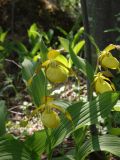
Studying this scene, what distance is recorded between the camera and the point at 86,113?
2.09 m

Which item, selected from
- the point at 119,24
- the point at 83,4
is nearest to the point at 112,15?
the point at 119,24

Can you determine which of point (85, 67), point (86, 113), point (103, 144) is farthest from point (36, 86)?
point (103, 144)

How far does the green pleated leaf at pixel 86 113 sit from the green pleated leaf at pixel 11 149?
227 millimetres

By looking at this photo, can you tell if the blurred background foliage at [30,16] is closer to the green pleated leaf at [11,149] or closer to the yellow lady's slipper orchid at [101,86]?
the yellow lady's slipper orchid at [101,86]

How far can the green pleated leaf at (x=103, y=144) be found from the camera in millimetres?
2016

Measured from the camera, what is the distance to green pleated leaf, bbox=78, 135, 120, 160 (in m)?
2.02

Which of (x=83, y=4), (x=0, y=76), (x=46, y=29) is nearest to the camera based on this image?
(x=83, y=4)

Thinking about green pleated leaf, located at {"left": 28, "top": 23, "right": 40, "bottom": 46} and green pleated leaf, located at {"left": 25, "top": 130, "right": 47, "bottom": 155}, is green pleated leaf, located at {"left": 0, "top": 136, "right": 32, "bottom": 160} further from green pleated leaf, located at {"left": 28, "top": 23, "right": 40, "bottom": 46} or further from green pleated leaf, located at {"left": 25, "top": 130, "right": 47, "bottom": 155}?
green pleated leaf, located at {"left": 28, "top": 23, "right": 40, "bottom": 46}

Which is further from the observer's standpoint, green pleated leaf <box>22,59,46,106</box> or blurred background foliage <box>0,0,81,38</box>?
blurred background foliage <box>0,0,81,38</box>

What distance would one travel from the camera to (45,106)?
6.55 ft

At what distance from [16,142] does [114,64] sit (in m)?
0.66

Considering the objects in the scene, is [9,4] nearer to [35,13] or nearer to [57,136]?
[35,13]

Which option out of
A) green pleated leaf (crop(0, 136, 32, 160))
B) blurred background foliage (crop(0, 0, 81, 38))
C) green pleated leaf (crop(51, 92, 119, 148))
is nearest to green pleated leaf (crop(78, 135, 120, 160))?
green pleated leaf (crop(51, 92, 119, 148))

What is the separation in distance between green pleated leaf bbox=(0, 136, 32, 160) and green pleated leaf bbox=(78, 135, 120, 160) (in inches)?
13.3
